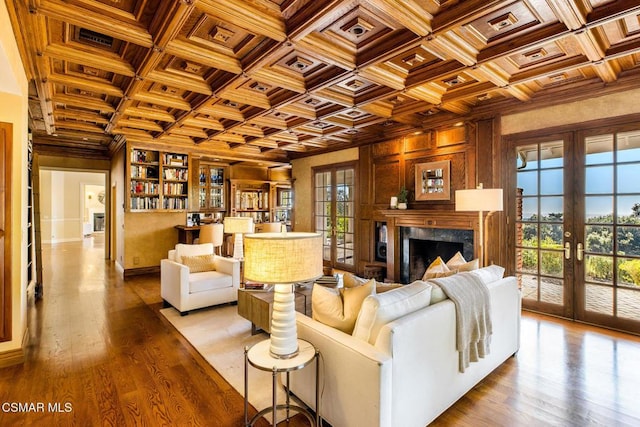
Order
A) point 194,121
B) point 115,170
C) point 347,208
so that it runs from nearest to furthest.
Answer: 1. point 194,121
2. point 347,208
3. point 115,170

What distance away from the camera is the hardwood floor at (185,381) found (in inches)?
80.2

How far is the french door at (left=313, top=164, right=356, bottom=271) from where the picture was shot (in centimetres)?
653

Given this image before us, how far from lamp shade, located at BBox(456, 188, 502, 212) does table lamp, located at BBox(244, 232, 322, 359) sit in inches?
99.1

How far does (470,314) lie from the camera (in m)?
2.20

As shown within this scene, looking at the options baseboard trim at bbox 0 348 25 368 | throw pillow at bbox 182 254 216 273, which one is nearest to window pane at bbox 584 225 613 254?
throw pillow at bbox 182 254 216 273

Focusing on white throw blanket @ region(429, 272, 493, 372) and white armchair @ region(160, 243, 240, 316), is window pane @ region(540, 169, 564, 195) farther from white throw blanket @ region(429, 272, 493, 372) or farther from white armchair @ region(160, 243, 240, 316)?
white armchair @ region(160, 243, 240, 316)

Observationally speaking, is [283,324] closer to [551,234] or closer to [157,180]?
[551,234]

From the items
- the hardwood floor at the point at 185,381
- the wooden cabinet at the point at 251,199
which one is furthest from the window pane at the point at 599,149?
the wooden cabinet at the point at 251,199

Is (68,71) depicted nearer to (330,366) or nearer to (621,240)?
(330,366)

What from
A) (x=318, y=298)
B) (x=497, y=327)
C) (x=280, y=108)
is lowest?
(x=497, y=327)

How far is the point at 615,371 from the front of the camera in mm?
2590

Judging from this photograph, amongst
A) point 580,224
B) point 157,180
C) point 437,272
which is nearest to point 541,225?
point 580,224

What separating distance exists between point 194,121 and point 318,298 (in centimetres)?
403

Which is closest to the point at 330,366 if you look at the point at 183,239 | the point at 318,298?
the point at 318,298
